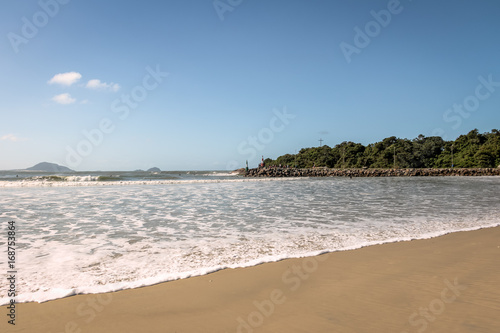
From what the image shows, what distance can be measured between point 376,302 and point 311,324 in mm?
856

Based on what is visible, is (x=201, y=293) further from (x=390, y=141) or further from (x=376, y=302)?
(x=390, y=141)

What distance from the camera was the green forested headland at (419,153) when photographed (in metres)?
69.2

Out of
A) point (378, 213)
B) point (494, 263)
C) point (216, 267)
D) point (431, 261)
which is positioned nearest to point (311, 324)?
point (216, 267)

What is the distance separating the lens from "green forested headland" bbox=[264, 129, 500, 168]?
69188mm

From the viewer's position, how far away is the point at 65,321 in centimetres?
263
